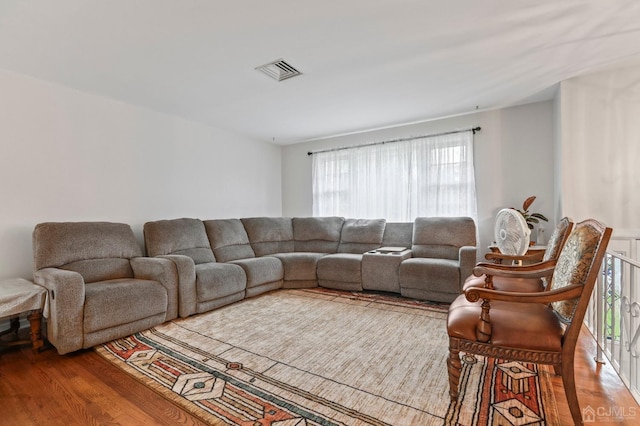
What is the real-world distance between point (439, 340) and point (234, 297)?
2.16 metres

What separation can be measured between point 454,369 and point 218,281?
2.38m

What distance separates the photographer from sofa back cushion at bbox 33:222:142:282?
2.53m

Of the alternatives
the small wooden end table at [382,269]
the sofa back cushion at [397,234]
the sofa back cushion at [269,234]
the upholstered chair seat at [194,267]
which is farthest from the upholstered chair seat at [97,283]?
the sofa back cushion at [397,234]

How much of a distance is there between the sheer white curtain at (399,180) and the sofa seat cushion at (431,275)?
1.05 metres

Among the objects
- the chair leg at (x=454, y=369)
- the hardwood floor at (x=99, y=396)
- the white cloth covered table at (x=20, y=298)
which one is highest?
the white cloth covered table at (x=20, y=298)

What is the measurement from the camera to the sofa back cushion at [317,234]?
15.4ft

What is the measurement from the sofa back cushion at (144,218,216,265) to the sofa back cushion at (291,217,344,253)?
147 cm

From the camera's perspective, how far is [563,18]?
1986 millimetres

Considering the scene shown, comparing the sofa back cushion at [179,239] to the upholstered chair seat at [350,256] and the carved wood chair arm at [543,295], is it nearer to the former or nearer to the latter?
the upholstered chair seat at [350,256]

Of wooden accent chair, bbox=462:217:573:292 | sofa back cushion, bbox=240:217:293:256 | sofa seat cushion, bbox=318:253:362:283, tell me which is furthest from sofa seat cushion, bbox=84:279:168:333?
wooden accent chair, bbox=462:217:573:292

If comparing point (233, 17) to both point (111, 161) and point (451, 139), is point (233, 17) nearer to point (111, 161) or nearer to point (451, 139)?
point (111, 161)

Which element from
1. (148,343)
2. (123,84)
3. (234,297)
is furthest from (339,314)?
(123,84)

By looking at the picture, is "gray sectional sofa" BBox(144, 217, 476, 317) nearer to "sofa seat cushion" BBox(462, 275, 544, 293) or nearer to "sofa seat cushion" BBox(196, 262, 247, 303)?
"sofa seat cushion" BBox(196, 262, 247, 303)

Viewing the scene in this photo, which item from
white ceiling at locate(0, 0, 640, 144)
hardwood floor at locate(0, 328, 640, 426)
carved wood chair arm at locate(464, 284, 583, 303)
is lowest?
hardwood floor at locate(0, 328, 640, 426)
